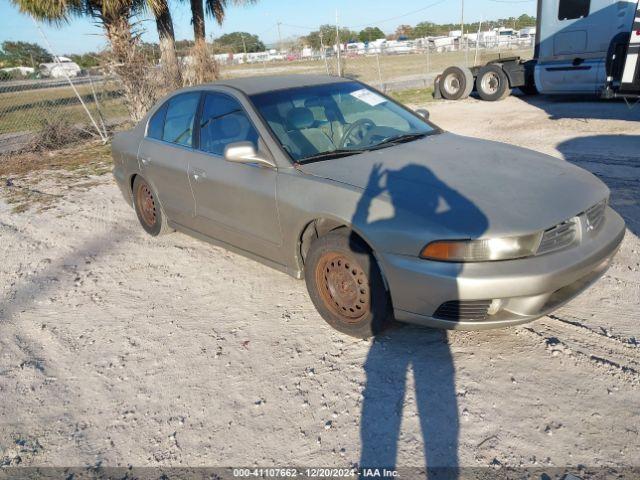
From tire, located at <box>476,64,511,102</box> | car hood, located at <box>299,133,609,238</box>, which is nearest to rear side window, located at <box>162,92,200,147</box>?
car hood, located at <box>299,133,609,238</box>

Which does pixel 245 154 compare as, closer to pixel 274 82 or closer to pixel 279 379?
pixel 274 82

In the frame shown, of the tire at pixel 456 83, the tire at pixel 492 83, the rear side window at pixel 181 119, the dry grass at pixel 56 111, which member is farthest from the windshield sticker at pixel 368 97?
the tire at pixel 456 83

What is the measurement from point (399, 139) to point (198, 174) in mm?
1688

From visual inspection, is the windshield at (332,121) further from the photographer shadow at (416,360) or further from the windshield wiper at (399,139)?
the photographer shadow at (416,360)

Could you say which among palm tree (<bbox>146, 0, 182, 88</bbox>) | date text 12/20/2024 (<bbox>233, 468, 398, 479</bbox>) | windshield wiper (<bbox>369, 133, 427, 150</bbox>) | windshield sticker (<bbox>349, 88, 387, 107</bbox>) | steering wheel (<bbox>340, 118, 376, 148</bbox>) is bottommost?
date text 12/20/2024 (<bbox>233, 468, 398, 479</bbox>)

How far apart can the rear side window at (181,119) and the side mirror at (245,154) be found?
1.05 metres

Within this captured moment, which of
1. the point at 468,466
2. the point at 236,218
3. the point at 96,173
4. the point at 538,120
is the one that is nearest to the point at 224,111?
the point at 236,218

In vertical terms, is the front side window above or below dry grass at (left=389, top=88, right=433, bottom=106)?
above

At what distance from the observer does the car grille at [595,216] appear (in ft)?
10.1

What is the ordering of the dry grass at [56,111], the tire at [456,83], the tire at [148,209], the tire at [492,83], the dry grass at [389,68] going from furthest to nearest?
the dry grass at [389,68] < the tire at [456,83] < the tire at [492,83] < the dry grass at [56,111] < the tire at [148,209]

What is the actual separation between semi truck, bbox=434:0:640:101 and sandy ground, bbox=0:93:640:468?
27.0 feet

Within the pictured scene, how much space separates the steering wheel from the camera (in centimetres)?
386

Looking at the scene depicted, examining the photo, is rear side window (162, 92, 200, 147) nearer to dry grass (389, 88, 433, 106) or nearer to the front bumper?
the front bumper

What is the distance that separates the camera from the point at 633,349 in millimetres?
3004
